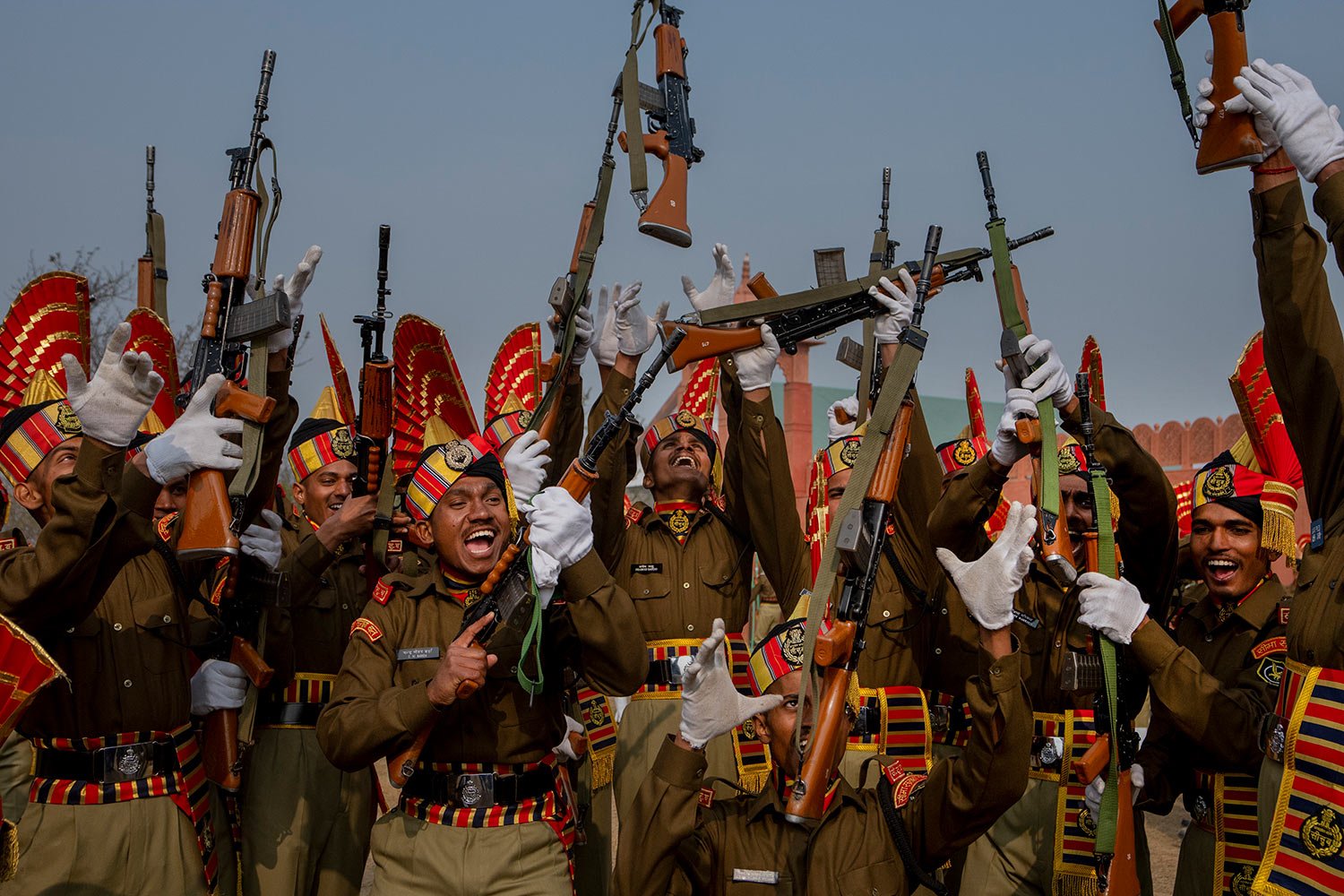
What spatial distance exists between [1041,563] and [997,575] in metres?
1.86

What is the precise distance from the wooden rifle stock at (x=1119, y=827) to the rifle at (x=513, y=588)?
2121mm

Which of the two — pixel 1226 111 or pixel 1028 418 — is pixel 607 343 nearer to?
pixel 1028 418

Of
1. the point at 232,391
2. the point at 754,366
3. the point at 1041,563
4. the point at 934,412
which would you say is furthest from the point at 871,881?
the point at 934,412

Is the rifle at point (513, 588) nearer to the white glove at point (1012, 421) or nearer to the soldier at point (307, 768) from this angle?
the white glove at point (1012, 421)

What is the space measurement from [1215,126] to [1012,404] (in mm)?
1378

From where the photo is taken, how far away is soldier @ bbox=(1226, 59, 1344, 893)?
3.63 m

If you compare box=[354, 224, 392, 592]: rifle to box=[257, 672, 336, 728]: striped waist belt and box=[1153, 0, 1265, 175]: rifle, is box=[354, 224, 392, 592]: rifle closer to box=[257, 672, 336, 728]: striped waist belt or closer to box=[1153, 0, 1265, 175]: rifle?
box=[257, 672, 336, 728]: striped waist belt

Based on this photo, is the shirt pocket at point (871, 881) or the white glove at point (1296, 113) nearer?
the white glove at point (1296, 113)

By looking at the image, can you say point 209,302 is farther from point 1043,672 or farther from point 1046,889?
point 1046,889

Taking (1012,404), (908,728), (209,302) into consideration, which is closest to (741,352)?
(1012,404)

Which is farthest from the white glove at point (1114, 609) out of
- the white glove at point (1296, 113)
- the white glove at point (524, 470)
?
the white glove at point (524, 470)

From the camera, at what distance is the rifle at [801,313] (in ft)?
Answer: 17.7

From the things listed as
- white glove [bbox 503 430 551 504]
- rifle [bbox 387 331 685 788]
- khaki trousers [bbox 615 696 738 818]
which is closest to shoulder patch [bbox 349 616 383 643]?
rifle [bbox 387 331 685 788]

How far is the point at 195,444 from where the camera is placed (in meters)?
5.07
